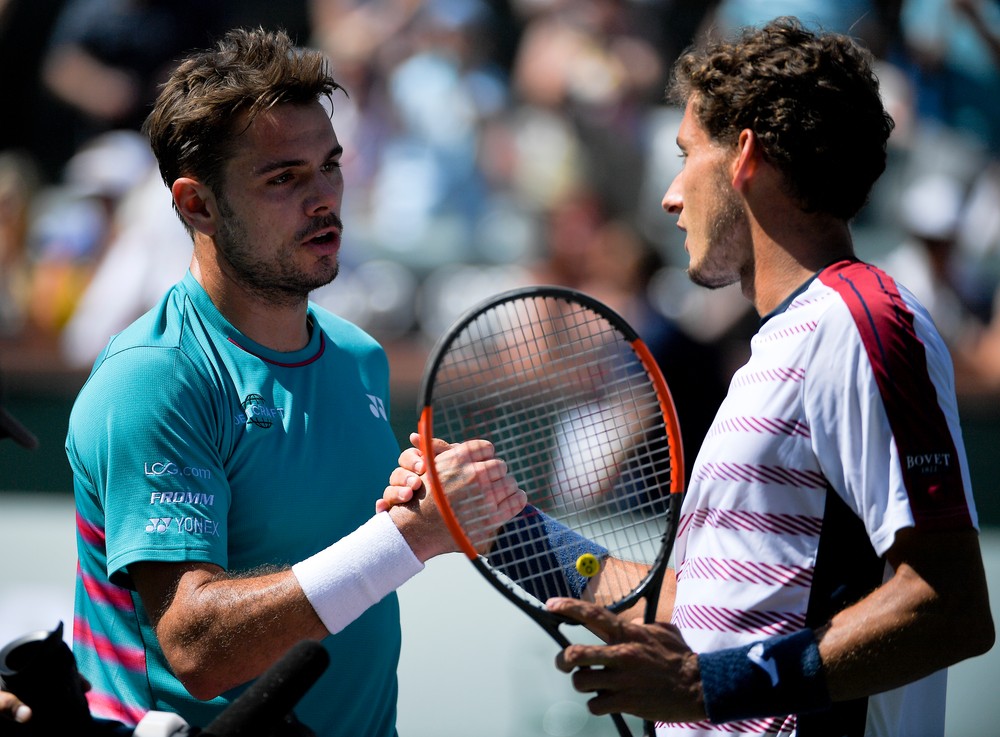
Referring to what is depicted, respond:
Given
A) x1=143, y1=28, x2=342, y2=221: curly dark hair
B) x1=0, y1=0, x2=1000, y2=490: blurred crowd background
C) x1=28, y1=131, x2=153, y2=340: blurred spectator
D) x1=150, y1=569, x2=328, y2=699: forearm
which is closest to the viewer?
x1=150, y1=569, x2=328, y2=699: forearm

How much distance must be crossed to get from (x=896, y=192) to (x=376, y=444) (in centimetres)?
377

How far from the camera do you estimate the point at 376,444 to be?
259cm

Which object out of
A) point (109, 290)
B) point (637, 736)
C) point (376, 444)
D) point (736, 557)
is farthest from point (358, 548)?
point (109, 290)

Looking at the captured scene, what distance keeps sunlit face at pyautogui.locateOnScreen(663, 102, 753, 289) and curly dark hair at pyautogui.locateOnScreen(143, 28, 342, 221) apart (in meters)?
0.82

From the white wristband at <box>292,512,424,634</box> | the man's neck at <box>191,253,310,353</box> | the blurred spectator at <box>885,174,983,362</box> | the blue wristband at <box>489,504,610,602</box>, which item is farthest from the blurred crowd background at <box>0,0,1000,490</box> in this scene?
the white wristband at <box>292,512,424,634</box>

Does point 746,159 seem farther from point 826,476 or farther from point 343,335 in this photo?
point 343,335

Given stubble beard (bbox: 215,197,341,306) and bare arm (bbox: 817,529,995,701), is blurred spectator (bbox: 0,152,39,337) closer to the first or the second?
stubble beard (bbox: 215,197,341,306)

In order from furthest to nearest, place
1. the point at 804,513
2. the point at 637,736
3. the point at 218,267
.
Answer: the point at 637,736 < the point at 218,267 < the point at 804,513

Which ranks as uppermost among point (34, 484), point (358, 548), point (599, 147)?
point (599, 147)

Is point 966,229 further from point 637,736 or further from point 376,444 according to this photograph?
point 376,444

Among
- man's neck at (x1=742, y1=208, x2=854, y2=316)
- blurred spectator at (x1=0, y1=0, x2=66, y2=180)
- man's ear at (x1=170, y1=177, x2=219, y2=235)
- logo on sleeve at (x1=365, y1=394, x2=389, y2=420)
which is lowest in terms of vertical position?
logo on sleeve at (x1=365, y1=394, x2=389, y2=420)

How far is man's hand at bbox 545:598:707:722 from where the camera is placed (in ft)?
6.15

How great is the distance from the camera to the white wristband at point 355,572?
7.09 ft

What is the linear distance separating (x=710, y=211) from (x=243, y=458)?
103cm
